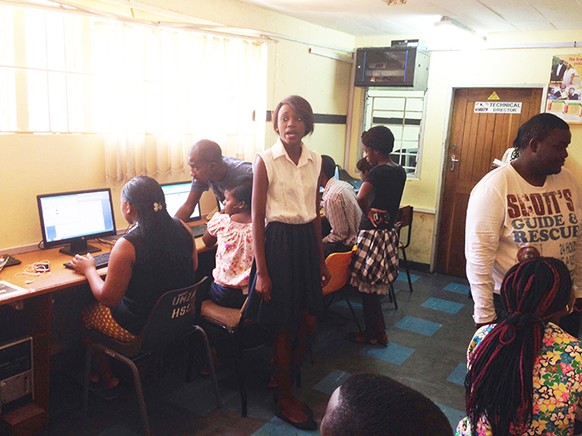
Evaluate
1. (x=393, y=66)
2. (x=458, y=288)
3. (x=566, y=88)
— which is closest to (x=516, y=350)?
(x=458, y=288)

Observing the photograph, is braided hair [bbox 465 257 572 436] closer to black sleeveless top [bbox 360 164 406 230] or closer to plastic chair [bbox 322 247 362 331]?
plastic chair [bbox 322 247 362 331]

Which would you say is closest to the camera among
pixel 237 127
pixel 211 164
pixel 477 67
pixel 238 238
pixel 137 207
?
pixel 137 207

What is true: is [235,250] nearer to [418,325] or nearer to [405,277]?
[418,325]

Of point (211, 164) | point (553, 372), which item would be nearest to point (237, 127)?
point (211, 164)

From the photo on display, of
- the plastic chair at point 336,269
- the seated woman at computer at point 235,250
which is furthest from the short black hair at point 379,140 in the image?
the seated woman at computer at point 235,250

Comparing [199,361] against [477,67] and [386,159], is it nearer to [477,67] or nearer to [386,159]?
[386,159]

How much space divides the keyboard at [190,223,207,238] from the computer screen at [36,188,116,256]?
52cm

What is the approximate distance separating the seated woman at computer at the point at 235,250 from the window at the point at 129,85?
947 millimetres

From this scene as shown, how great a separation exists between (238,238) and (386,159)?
1272 millimetres

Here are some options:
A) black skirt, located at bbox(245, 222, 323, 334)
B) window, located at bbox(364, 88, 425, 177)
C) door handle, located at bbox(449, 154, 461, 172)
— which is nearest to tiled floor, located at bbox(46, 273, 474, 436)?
black skirt, located at bbox(245, 222, 323, 334)

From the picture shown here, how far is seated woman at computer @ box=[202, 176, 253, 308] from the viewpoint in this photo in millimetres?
2611

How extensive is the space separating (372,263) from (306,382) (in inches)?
35.1

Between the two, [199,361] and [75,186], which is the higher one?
[75,186]

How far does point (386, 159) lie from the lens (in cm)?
335
